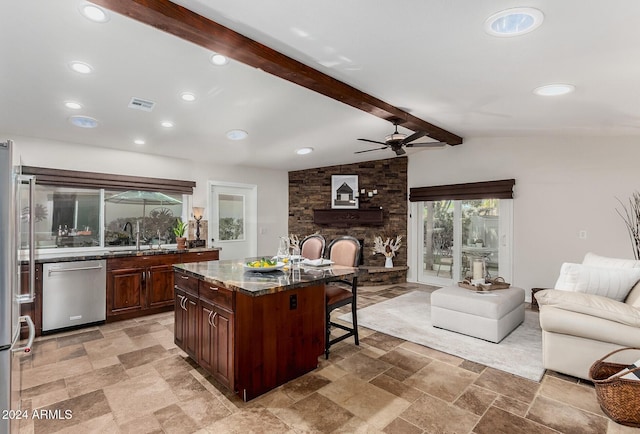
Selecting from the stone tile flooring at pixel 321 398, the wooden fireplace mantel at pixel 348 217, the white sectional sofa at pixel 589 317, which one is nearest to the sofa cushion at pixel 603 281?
the white sectional sofa at pixel 589 317

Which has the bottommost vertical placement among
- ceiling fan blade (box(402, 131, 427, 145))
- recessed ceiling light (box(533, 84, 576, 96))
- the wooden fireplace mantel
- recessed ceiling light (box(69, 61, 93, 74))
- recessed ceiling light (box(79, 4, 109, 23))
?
the wooden fireplace mantel

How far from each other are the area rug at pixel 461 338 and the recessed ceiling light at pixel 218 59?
3.17m

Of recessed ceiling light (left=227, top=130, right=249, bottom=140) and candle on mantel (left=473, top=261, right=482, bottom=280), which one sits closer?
candle on mantel (left=473, top=261, right=482, bottom=280)

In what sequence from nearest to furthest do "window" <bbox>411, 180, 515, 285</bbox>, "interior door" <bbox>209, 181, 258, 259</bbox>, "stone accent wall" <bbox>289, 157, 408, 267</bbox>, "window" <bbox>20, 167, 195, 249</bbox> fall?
"window" <bbox>20, 167, 195, 249</bbox>, "window" <bbox>411, 180, 515, 285</bbox>, "interior door" <bbox>209, 181, 258, 259</bbox>, "stone accent wall" <bbox>289, 157, 408, 267</bbox>

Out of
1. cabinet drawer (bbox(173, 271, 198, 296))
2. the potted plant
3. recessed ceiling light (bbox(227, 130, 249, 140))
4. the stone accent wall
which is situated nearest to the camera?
cabinet drawer (bbox(173, 271, 198, 296))

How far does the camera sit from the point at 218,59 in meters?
2.55

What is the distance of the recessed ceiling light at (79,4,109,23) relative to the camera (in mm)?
1873

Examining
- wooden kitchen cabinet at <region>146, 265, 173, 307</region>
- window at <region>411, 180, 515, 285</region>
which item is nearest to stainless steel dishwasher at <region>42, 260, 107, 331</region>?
wooden kitchen cabinet at <region>146, 265, 173, 307</region>

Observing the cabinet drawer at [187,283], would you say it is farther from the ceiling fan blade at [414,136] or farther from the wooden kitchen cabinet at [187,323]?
the ceiling fan blade at [414,136]

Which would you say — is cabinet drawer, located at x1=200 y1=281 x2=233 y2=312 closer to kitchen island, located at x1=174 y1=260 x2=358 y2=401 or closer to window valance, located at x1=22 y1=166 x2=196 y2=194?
kitchen island, located at x1=174 y1=260 x2=358 y2=401

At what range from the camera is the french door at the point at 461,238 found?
5.35m

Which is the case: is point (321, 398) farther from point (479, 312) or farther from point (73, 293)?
point (73, 293)

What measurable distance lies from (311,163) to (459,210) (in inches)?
121

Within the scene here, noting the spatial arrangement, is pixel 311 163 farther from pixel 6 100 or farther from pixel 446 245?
pixel 6 100
